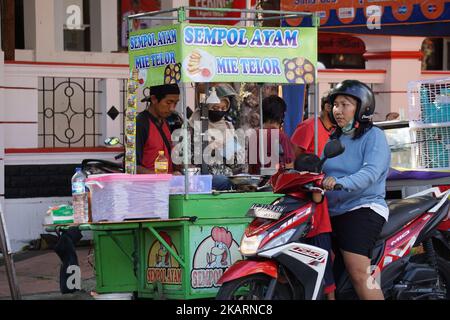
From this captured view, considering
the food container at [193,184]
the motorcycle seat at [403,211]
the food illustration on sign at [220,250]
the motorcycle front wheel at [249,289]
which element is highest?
the food container at [193,184]

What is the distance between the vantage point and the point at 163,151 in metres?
7.57

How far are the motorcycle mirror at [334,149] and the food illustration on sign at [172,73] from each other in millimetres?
1215

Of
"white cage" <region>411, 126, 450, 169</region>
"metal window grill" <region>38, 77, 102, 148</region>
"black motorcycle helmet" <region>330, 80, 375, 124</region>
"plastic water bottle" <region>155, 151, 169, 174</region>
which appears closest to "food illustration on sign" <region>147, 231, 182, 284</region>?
"plastic water bottle" <region>155, 151, 169, 174</region>

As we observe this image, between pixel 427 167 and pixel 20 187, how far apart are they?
436 centimetres

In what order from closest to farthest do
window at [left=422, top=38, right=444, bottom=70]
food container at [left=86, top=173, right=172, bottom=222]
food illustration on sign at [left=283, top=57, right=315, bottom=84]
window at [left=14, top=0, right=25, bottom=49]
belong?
food container at [left=86, top=173, right=172, bottom=222]
food illustration on sign at [left=283, top=57, right=315, bottom=84]
window at [left=14, top=0, right=25, bottom=49]
window at [left=422, top=38, right=444, bottom=70]

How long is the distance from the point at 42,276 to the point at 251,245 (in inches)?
152

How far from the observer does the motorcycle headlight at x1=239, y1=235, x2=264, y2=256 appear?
6.24 meters

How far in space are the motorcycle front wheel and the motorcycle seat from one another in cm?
82

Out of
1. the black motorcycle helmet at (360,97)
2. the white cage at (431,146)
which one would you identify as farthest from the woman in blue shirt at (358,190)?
the white cage at (431,146)

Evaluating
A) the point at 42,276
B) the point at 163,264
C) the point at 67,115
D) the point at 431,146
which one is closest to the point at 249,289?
the point at 163,264

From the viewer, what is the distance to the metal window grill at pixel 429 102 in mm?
8641

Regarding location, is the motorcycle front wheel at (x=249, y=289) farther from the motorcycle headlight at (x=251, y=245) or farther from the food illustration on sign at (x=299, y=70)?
the food illustration on sign at (x=299, y=70)

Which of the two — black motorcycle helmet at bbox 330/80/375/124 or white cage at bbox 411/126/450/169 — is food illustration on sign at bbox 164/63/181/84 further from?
white cage at bbox 411/126/450/169
